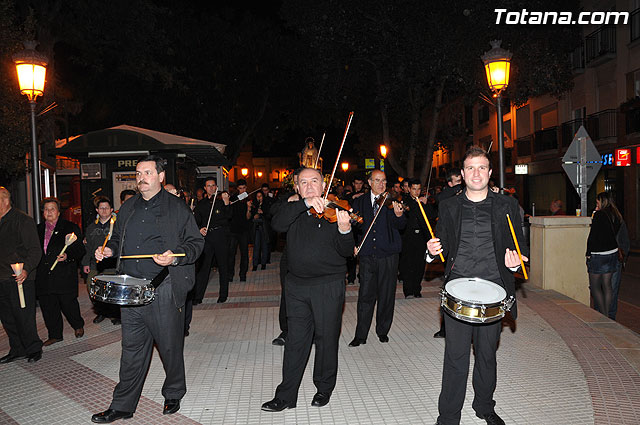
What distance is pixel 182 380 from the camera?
4914 mm

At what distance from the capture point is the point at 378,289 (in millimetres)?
6891

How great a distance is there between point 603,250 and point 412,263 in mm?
3035

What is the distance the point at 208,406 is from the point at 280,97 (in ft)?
86.8

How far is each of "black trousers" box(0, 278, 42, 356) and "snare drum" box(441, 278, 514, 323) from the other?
16.3ft

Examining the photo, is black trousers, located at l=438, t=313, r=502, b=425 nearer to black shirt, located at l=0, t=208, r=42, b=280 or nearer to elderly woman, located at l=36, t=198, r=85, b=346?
black shirt, located at l=0, t=208, r=42, b=280

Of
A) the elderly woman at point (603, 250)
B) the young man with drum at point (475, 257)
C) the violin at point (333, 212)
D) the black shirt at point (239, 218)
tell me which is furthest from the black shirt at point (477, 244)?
the black shirt at point (239, 218)

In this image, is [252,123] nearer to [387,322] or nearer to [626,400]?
[387,322]

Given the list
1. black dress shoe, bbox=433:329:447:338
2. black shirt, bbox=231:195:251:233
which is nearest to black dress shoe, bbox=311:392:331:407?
black dress shoe, bbox=433:329:447:338

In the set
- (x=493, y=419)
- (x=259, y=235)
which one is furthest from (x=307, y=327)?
(x=259, y=235)

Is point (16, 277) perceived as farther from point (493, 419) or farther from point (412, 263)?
point (412, 263)

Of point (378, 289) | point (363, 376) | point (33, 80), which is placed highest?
point (33, 80)

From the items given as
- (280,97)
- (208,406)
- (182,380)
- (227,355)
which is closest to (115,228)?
(182,380)

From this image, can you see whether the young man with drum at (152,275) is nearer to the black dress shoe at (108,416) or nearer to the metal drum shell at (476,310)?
the black dress shoe at (108,416)

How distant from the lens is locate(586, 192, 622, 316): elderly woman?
26.8 feet
